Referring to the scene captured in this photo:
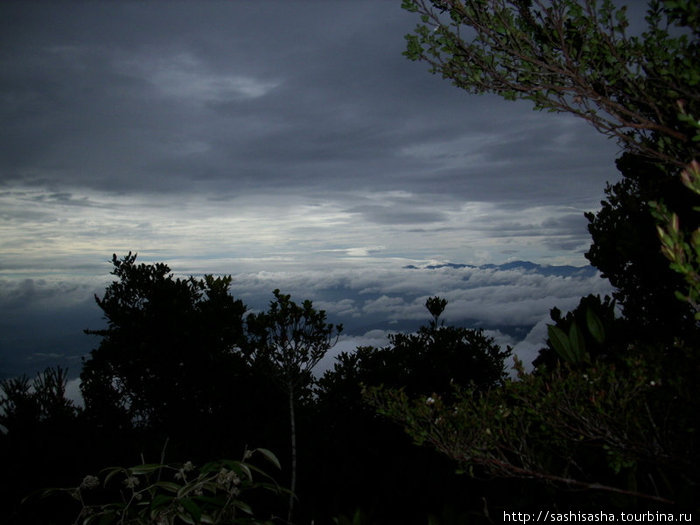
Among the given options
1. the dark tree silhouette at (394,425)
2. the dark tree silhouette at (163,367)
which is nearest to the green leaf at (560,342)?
the dark tree silhouette at (394,425)

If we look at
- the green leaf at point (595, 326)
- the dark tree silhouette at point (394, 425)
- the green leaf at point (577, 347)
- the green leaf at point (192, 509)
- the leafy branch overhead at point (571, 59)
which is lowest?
the dark tree silhouette at point (394, 425)

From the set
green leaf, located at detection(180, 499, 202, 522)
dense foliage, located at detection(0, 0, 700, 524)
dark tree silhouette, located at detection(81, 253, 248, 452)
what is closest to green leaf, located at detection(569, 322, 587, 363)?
dense foliage, located at detection(0, 0, 700, 524)

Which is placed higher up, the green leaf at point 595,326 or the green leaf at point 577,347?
the green leaf at point 595,326

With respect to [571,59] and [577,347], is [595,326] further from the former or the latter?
[571,59]

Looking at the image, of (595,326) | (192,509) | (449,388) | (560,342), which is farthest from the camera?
(449,388)

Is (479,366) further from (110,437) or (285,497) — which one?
(110,437)

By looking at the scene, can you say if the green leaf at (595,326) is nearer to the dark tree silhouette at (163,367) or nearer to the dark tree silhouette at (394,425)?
the dark tree silhouette at (394,425)

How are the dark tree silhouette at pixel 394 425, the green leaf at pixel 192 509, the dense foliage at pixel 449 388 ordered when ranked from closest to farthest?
the green leaf at pixel 192 509 < the dense foliage at pixel 449 388 < the dark tree silhouette at pixel 394 425

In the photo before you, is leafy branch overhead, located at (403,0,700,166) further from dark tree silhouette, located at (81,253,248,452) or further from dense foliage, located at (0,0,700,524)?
dark tree silhouette, located at (81,253,248,452)

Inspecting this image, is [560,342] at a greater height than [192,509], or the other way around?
[560,342]

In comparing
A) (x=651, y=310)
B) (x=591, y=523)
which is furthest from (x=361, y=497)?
(x=651, y=310)

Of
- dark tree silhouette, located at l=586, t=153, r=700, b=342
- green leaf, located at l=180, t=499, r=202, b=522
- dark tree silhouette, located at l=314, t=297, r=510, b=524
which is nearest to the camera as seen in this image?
green leaf, located at l=180, t=499, r=202, b=522

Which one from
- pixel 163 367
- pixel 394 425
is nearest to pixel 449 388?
pixel 394 425

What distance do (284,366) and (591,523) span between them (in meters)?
7.46
